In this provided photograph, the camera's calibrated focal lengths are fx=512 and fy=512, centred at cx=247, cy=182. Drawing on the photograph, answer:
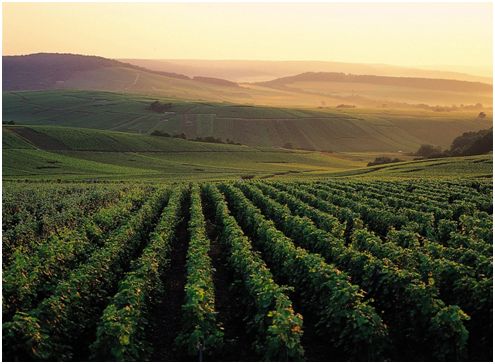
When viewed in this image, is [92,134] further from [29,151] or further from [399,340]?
[399,340]

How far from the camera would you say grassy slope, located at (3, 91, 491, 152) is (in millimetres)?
138375

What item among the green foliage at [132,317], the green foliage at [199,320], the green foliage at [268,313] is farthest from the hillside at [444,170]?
the green foliage at [199,320]

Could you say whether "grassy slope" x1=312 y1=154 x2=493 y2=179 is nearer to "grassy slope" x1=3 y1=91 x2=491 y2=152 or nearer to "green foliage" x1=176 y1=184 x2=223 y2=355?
"green foliage" x1=176 y1=184 x2=223 y2=355

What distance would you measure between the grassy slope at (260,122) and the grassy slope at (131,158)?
27.9 meters

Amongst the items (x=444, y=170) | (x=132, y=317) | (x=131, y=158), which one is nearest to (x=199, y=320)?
(x=132, y=317)

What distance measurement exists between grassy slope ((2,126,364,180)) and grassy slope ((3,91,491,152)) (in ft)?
91.5

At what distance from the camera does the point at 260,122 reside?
14788cm

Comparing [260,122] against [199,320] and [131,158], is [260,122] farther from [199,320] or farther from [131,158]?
[199,320]

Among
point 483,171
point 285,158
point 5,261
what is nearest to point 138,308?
point 5,261

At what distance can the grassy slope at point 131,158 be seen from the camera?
7400cm

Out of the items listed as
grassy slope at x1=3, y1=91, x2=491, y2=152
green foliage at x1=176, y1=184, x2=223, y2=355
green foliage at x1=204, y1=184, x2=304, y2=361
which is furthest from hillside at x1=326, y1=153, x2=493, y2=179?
grassy slope at x1=3, y1=91, x2=491, y2=152

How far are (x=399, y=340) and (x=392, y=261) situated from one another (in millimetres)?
3762

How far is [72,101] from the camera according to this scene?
6831 inches

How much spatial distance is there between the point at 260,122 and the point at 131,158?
63224mm
